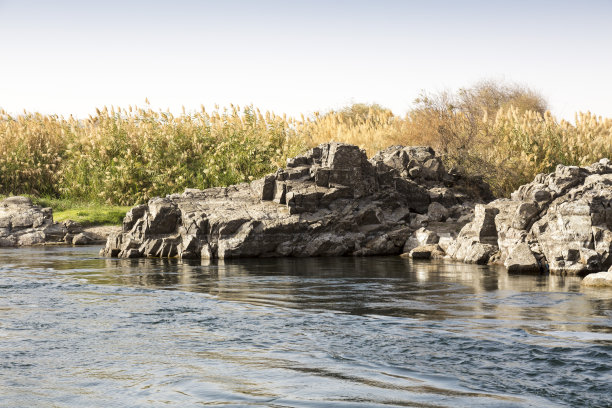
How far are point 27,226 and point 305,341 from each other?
56.9 ft

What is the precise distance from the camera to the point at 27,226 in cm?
2367

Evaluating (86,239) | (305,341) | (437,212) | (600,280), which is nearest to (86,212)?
(86,239)

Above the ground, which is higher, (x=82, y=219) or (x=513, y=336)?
(x=82, y=219)

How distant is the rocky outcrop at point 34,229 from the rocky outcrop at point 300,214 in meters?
4.56

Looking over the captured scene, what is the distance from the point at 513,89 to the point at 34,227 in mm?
33461

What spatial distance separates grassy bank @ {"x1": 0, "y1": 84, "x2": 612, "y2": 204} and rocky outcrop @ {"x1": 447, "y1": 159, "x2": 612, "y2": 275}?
7112 millimetres

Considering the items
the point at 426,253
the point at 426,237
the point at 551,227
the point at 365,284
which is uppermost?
the point at 551,227

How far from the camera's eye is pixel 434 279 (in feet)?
46.6

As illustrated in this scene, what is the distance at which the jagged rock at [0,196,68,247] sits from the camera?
75.9ft

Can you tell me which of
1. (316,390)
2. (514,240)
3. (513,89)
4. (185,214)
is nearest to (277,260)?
(185,214)

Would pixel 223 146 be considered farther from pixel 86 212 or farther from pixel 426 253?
pixel 426 253

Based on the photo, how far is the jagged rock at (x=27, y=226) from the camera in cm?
2314

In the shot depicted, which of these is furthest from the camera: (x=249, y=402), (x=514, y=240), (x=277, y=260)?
(x=277, y=260)

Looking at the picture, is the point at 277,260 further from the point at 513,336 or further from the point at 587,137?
the point at 587,137
